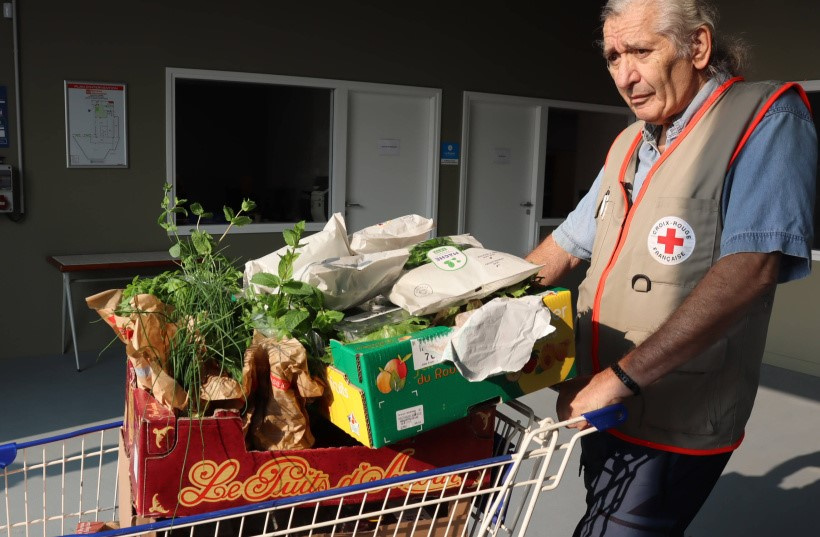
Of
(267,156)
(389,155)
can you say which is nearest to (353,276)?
(389,155)

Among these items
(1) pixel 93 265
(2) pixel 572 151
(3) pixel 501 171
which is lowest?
(1) pixel 93 265

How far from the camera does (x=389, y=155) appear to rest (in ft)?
21.1

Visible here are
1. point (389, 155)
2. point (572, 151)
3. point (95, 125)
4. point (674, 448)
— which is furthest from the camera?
point (572, 151)

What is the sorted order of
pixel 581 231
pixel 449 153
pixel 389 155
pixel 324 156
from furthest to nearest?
pixel 449 153 < pixel 389 155 < pixel 324 156 < pixel 581 231

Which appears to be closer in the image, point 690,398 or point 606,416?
point 606,416

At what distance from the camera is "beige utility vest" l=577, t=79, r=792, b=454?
1.53m

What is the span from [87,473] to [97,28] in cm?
319

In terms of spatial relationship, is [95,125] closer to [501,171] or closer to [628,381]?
[501,171]

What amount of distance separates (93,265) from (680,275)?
4.13m

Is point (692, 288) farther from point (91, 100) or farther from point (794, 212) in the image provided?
point (91, 100)

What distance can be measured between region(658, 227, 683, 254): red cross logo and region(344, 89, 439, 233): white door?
4.79 meters

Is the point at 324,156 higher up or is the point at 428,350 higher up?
the point at 324,156

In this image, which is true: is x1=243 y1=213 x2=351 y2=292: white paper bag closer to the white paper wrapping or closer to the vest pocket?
the white paper wrapping

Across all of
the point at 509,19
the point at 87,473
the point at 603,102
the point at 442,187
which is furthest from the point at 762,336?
the point at 603,102
